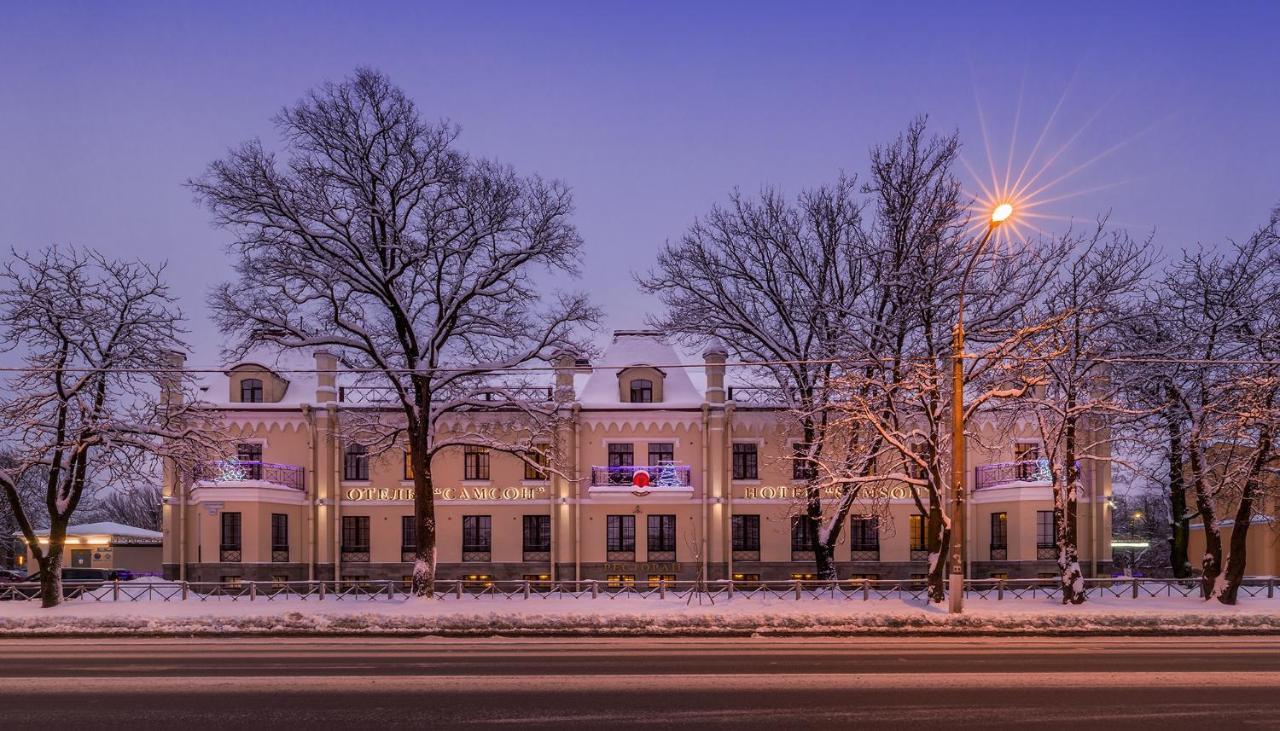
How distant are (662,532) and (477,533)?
8309 millimetres

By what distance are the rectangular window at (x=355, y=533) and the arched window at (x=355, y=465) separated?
1.72m

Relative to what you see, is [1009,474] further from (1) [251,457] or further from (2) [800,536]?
(1) [251,457]

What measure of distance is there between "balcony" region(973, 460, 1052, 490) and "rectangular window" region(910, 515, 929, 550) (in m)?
2.88

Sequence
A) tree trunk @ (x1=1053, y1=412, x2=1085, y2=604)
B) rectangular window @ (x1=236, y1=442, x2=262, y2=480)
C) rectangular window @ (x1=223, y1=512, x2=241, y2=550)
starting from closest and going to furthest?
tree trunk @ (x1=1053, y1=412, x2=1085, y2=604), rectangular window @ (x1=223, y1=512, x2=241, y2=550), rectangular window @ (x1=236, y1=442, x2=262, y2=480)

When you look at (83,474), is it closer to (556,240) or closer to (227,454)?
(227,454)

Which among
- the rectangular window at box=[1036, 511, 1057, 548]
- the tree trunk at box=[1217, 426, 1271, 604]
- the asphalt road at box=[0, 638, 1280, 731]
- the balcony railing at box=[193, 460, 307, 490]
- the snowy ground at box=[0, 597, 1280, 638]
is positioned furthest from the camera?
the rectangular window at box=[1036, 511, 1057, 548]

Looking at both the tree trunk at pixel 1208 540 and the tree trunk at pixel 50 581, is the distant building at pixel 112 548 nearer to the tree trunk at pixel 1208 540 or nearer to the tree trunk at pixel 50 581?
the tree trunk at pixel 50 581

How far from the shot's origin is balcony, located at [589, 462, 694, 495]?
132ft

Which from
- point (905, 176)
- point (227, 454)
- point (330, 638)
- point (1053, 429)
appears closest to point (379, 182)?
point (227, 454)

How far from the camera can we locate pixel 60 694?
43.1 ft

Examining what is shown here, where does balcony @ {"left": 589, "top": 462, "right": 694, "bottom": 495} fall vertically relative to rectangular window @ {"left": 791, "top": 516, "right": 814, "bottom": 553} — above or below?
above

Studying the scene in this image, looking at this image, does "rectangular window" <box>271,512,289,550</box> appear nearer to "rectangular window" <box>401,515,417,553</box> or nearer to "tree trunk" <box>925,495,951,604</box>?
"rectangular window" <box>401,515,417,553</box>

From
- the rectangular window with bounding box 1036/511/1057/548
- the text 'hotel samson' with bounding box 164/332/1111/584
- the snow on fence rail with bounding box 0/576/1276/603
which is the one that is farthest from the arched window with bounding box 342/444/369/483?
the rectangular window with bounding box 1036/511/1057/548

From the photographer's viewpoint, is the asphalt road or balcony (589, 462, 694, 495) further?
balcony (589, 462, 694, 495)
